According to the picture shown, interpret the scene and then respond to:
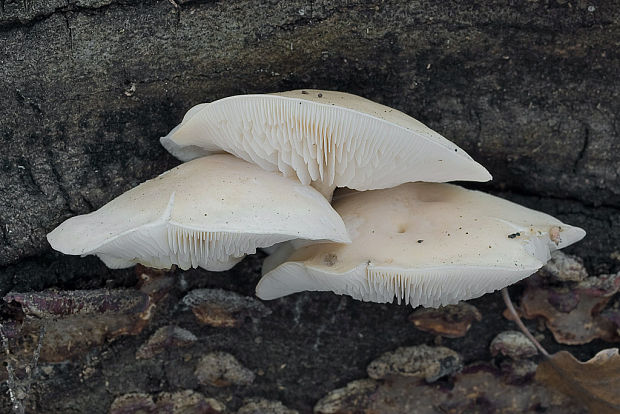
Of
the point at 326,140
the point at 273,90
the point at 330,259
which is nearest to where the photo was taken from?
the point at 326,140

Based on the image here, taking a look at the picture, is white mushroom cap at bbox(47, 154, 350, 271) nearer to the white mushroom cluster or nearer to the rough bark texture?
the white mushroom cluster

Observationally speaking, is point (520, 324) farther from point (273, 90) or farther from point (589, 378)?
point (273, 90)

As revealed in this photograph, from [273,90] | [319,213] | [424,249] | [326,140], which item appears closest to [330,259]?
[319,213]

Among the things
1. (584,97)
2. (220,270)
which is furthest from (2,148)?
(584,97)

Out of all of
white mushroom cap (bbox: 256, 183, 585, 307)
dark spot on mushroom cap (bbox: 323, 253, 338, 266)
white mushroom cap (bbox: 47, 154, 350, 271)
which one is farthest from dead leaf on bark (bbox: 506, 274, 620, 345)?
white mushroom cap (bbox: 47, 154, 350, 271)

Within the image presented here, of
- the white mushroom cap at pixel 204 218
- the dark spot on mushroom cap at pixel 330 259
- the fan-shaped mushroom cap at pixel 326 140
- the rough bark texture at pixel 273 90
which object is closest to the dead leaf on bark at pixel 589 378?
the rough bark texture at pixel 273 90

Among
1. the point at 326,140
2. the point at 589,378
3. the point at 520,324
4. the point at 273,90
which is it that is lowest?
the point at 589,378

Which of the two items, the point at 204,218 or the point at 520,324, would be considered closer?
the point at 204,218
